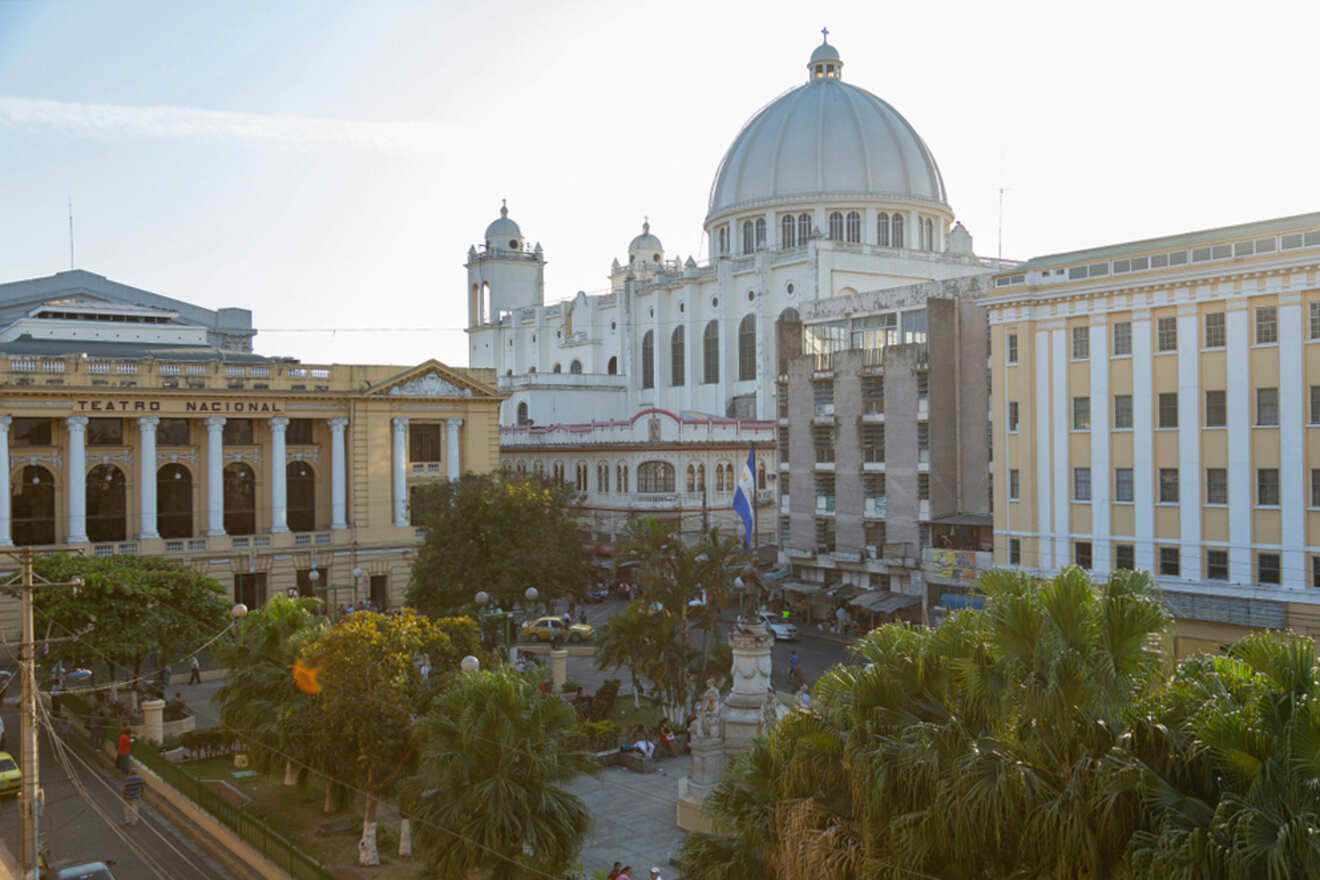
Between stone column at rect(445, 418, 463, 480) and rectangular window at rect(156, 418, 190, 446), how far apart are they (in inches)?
449

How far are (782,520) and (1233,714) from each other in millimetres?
44680

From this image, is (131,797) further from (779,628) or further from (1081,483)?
(1081,483)

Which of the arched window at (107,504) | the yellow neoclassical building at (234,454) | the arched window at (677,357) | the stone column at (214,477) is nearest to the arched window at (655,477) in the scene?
the yellow neoclassical building at (234,454)

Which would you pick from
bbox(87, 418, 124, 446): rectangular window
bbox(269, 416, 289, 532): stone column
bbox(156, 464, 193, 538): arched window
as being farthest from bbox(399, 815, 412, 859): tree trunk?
bbox(87, 418, 124, 446): rectangular window

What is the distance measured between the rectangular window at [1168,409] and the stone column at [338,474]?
34.1 m

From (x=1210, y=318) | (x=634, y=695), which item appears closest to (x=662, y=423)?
(x=634, y=695)

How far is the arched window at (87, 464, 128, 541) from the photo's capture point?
50062 mm

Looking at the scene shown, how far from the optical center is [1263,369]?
115 feet

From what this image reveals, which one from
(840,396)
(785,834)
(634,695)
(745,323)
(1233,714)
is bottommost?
(634,695)

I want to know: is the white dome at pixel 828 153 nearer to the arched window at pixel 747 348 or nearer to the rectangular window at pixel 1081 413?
the arched window at pixel 747 348

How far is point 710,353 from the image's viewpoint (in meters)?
80.2

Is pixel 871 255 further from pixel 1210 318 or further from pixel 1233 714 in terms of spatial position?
pixel 1233 714

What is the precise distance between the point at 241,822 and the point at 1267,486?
1129 inches

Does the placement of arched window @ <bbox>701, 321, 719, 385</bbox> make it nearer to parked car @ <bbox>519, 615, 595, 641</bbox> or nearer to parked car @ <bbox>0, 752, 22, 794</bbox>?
parked car @ <bbox>519, 615, 595, 641</bbox>
